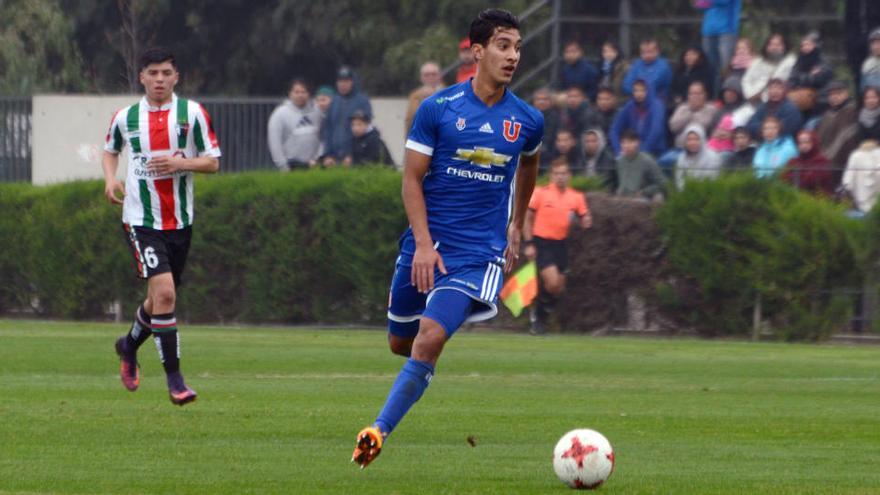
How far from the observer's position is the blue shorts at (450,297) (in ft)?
30.7

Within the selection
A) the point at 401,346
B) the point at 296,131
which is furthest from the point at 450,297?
the point at 296,131

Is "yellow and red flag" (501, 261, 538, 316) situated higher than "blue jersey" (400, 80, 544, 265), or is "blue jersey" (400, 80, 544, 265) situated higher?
"blue jersey" (400, 80, 544, 265)

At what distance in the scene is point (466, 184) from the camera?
9664mm

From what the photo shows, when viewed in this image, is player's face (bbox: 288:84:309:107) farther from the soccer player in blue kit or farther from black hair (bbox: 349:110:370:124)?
the soccer player in blue kit

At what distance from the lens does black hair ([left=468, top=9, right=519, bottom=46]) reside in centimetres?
961

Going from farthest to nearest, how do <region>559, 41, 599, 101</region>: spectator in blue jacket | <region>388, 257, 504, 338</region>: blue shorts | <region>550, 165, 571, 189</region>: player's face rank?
<region>559, 41, 599, 101</region>: spectator in blue jacket → <region>550, 165, 571, 189</region>: player's face → <region>388, 257, 504, 338</region>: blue shorts

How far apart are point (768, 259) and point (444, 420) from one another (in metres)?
11.1

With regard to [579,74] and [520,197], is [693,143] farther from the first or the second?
[520,197]

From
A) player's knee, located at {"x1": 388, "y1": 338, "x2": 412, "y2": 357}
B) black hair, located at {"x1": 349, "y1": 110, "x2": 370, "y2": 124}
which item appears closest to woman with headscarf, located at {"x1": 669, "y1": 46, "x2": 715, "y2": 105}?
black hair, located at {"x1": 349, "y1": 110, "x2": 370, "y2": 124}

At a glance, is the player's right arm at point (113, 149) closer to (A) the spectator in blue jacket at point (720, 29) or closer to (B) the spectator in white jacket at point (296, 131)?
(B) the spectator in white jacket at point (296, 131)

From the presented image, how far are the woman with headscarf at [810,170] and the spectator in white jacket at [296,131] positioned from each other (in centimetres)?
662

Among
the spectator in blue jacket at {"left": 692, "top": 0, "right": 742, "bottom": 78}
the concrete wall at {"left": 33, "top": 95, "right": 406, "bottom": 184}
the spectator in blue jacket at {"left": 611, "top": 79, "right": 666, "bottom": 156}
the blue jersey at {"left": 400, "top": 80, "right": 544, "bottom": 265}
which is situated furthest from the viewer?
the concrete wall at {"left": 33, "top": 95, "right": 406, "bottom": 184}

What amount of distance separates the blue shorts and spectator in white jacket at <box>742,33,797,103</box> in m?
14.4

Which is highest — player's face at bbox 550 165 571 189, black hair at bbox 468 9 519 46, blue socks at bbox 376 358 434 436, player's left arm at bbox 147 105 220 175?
black hair at bbox 468 9 519 46
